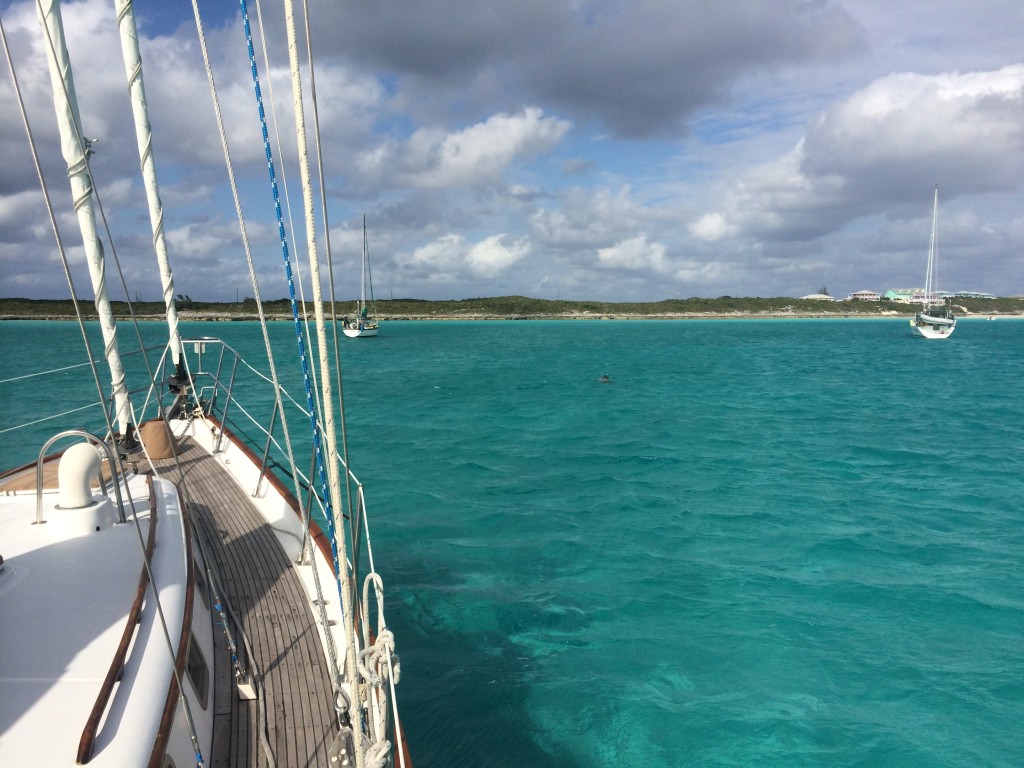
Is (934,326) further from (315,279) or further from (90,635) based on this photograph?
(90,635)

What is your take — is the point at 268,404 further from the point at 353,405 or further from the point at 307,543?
the point at 307,543

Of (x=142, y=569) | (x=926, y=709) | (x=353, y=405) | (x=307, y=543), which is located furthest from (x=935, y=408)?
(x=142, y=569)

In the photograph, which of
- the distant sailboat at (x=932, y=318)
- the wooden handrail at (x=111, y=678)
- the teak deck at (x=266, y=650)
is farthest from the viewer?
the distant sailboat at (x=932, y=318)

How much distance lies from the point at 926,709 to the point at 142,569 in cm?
899

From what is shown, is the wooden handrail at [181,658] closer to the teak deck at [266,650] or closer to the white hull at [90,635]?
the white hull at [90,635]

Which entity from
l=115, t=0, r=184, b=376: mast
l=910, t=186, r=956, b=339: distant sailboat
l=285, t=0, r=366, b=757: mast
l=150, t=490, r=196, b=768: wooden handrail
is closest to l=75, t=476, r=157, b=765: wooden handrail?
l=150, t=490, r=196, b=768: wooden handrail

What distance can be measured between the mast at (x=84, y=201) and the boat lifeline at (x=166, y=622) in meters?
0.03

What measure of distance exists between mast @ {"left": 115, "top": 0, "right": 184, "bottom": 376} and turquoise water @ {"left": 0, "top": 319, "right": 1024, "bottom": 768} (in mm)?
6066

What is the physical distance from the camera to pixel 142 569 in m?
4.48

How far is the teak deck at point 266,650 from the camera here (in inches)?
170

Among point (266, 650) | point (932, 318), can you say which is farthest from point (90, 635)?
point (932, 318)

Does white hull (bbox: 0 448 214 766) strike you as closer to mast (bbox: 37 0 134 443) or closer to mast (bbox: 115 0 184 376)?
mast (bbox: 37 0 134 443)

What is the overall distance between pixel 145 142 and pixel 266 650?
25.0 feet

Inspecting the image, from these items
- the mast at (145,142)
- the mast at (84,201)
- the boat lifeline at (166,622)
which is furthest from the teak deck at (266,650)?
the mast at (145,142)
